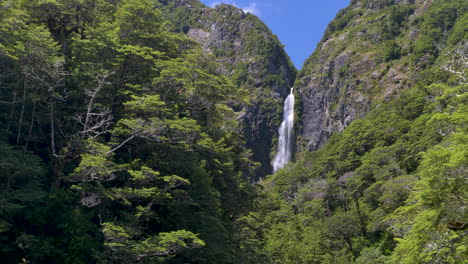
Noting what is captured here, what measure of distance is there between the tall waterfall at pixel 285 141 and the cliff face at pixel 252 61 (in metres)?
1.45

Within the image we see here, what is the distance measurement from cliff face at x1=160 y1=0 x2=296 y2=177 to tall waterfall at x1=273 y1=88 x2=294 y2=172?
1.45 meters

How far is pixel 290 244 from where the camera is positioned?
112 feet

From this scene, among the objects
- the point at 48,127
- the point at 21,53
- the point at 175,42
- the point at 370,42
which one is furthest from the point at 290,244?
the point at 370,42

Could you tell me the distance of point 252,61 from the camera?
307 feet

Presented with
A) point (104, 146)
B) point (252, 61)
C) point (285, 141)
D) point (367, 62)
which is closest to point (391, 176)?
point (104, 146)

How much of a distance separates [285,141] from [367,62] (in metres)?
21.5

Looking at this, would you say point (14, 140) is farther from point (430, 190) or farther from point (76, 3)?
point (430, 190)

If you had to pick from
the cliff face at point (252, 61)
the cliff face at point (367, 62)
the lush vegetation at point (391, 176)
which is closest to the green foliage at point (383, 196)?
the lush vegetation at point (391, 176)

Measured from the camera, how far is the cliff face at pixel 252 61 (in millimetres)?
81750

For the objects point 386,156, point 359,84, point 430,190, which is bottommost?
point 430,190

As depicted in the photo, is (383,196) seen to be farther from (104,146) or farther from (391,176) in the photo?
(104,146)

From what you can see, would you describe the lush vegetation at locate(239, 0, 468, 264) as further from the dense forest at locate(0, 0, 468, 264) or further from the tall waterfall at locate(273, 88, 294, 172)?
the tall waterfall at locate(273, 88, 294, 172)

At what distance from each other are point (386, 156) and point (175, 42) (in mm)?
24415

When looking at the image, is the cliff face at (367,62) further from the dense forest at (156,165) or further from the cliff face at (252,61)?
the dense forest at (156,165)
